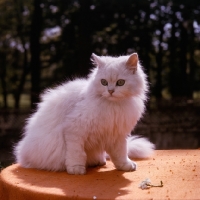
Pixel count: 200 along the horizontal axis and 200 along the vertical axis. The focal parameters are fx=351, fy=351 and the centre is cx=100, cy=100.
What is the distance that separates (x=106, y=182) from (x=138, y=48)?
6579 mm

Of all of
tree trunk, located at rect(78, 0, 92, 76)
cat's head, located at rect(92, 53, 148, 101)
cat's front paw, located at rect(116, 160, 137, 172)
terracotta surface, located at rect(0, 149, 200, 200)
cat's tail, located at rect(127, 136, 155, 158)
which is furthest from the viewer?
tree trunk, located at rect(78, 0, 92, 76)

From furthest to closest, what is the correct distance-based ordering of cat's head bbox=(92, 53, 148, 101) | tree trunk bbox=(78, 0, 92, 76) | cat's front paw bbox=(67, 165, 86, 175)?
tree trunk bbox=(78, 0, 92, 76) → cat's front paw bbox=(67, 165, 86, 175) → cat's head bbox=(92, 53, 148, 101)

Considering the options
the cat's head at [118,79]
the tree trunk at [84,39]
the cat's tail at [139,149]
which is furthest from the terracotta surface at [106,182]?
the tree trunk at [84,39]

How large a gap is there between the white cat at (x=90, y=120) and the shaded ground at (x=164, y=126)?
5.05m

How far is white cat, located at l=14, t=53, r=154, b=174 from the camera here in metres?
2.83

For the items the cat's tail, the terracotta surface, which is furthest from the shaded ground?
the terracotta surface

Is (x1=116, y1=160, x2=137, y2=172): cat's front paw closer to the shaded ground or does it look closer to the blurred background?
the blurred background

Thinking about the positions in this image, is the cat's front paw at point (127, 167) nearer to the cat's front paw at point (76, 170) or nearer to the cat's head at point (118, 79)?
the cat's front paw at point (76, 170)

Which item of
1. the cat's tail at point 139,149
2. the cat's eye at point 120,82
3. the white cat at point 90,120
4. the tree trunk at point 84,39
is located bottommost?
the cat's tail at point 139,149

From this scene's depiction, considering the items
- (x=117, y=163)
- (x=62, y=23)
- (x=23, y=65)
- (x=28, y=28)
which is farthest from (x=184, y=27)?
(x=117, y=163)

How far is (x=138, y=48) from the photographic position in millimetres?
8875

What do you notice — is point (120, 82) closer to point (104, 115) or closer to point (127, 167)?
point (104, 115)

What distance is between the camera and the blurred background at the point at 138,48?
26.9ft

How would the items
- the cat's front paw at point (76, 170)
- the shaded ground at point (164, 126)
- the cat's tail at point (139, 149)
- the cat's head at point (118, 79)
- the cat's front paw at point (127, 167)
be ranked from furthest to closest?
the shaded ground at point (164, 126)
the cat's tail at point (139, 149)
the cat's front paw at point (127, 167)
the cat's front paw at point (76, 170)
the cat's head at point (118, 79)
